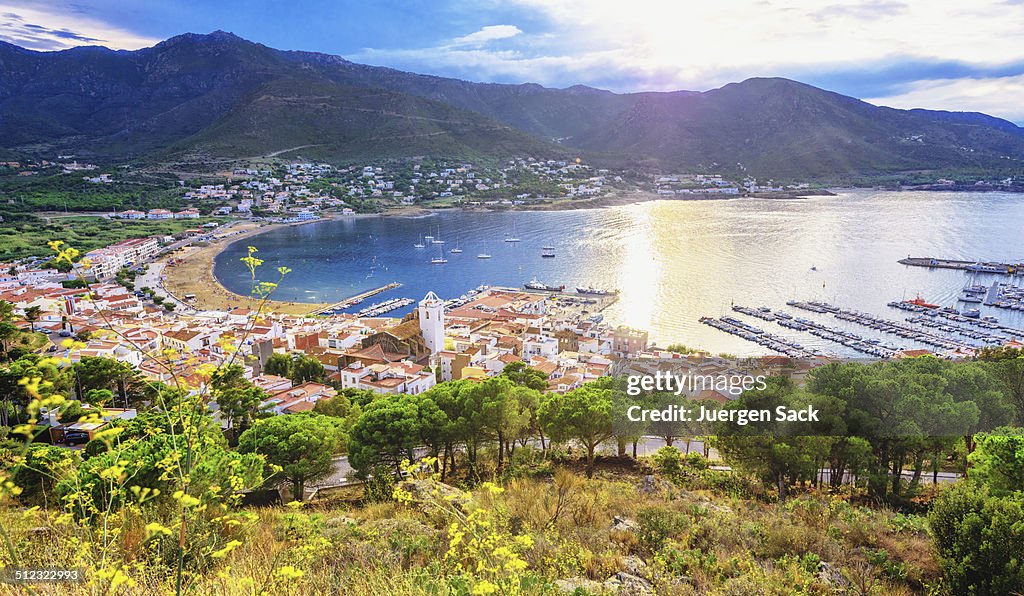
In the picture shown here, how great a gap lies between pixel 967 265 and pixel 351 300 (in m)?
31.9

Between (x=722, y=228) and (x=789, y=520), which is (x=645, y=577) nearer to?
(x=789, y=520)

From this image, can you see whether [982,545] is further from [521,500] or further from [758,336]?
[758,336]

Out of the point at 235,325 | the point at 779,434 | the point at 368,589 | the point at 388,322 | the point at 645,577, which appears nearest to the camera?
the point at 368,589

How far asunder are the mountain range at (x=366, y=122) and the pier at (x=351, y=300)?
4603cm

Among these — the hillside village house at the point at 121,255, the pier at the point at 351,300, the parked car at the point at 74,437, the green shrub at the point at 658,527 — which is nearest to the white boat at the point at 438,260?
the pier at the point at 351,300

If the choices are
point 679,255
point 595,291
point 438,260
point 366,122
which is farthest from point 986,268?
point 366,122

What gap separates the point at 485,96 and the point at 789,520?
447 feet

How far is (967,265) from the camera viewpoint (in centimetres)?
2870

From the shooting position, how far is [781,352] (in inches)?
706

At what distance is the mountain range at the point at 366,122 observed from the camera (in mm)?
73188

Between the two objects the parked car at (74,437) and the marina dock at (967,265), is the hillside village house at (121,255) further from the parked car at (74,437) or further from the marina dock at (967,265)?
the marina dock at (967,265)

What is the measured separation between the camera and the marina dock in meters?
27.2

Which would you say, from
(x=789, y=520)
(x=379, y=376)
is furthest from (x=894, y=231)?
(x=789, y=520)

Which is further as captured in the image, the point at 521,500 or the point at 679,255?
the point at 679,255
